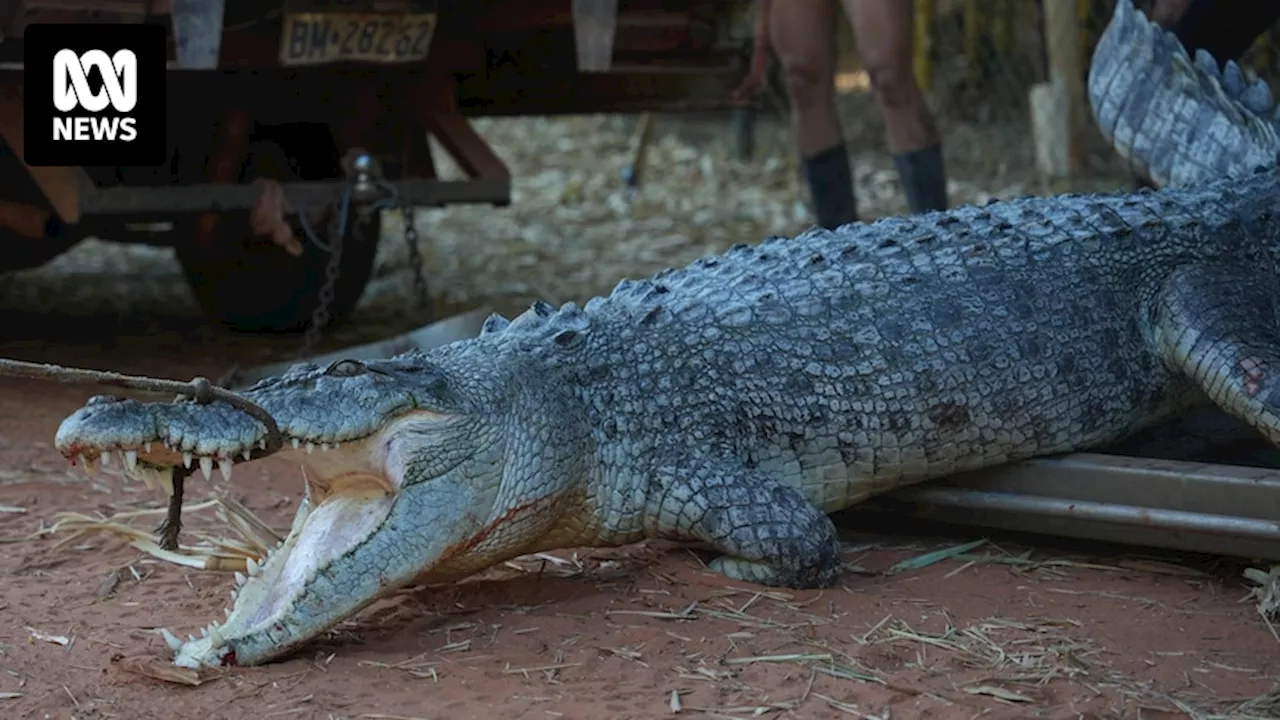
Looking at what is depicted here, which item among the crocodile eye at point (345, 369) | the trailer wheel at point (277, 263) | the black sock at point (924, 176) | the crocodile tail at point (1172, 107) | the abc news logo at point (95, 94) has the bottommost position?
the trailer wheel at point (277, 263)

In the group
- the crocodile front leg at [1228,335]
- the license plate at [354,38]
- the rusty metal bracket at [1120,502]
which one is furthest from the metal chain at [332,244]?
the crocodile front leg at [1228,335]

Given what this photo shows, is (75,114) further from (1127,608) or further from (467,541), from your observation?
(1127,608)

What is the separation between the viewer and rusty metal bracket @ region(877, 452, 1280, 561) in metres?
3.07

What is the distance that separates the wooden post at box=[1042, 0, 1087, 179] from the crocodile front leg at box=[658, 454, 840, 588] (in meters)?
6.40

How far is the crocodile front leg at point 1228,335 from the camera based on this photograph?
339cm

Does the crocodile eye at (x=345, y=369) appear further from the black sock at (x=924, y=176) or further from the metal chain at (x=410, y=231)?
the black sock at (x=924, y=176)

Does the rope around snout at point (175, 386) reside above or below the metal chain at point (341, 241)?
above

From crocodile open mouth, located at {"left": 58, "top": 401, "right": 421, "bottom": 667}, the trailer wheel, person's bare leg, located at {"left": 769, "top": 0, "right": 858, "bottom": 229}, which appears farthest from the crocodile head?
person's bare leg, located at {"left": 769, "top": 0, "right": 858, "bottom": 229}

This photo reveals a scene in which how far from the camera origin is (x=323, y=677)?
8.54 ft

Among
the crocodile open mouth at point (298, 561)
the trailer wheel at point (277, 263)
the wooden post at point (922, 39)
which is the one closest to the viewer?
the crocodile open mouth at point (298, 561)

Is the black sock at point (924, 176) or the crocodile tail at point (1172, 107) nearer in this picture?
the crocodile tail at point (1172, 107)

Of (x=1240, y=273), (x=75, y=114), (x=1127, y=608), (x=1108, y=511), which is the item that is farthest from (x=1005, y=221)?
(x=75, y=114)

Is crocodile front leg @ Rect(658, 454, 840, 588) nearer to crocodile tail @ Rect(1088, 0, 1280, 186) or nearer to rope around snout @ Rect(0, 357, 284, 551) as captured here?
rope around snout @ Rect(0, 357, 284, 551)

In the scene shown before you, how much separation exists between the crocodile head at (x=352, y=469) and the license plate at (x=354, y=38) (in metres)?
1.93
